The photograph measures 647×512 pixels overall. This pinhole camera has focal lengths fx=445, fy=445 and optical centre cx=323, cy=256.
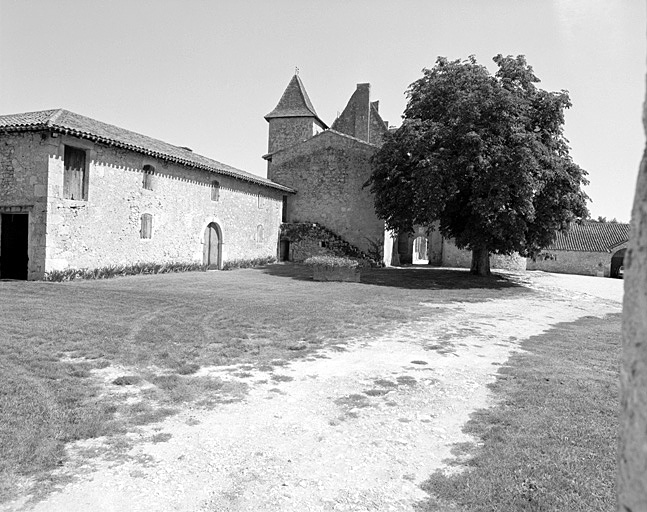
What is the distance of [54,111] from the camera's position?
17250 mm

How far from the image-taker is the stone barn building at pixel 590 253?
118 ft

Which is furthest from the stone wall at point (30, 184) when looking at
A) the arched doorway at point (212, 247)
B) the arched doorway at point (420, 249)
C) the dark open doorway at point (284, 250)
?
the arched doorway at point (420, 249)

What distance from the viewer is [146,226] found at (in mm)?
19719

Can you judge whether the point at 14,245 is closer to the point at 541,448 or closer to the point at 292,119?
the point at 541,448

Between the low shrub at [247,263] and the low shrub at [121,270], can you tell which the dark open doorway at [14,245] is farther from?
the low shrub at [247,263]

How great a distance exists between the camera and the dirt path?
3312mm

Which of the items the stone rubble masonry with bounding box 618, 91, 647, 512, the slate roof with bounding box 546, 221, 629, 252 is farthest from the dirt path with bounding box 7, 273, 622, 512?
the slate roof with bounding box 546, 221, 629, 252

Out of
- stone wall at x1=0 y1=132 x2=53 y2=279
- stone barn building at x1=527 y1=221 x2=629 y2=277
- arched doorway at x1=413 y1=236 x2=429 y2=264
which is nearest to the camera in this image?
stone wall at x1=0 y1=132 x2=53 y2=279

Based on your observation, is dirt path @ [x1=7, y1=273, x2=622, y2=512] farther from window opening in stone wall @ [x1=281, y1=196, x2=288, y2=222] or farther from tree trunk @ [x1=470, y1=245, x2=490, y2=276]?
window opening in stone wall @ [x1=281, y1=196, x2=288, y2=222]

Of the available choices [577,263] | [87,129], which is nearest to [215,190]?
[87,129]

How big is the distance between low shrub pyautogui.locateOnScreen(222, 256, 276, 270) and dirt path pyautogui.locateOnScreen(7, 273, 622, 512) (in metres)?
18.1

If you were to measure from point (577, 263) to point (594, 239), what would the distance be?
2.77 metres

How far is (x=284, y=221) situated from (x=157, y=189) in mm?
12630

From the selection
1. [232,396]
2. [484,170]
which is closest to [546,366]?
[232,396]
